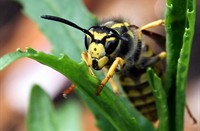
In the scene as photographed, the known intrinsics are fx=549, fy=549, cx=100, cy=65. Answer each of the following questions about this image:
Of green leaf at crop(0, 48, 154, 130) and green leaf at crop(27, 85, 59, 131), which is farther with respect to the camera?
green leaf at crop(27, 85, 59, 131)

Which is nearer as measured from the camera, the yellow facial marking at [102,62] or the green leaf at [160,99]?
the green leaf at [160,99]

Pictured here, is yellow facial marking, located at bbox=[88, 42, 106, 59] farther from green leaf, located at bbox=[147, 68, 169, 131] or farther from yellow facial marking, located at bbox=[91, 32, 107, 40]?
green leaf, located at bbox=[147, 68, 169, 131]

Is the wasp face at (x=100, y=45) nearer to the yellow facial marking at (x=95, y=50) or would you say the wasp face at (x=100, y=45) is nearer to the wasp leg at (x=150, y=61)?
the yellow facial marking at (x=95, y=50)

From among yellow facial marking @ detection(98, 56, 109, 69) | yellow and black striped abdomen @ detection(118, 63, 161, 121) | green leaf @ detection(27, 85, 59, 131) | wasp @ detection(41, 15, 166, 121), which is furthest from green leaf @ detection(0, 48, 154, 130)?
green leaf @ detection(27, 85, 59, 131)

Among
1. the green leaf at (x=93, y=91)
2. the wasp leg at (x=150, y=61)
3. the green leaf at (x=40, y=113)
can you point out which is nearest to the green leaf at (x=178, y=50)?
the green leaf at (x=93, y=91)

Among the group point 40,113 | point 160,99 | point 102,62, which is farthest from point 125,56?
point 40,113

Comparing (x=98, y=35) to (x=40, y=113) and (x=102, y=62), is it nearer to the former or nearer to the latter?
(x=102, y=62)

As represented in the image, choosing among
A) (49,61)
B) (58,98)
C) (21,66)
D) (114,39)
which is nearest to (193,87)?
(58,98)

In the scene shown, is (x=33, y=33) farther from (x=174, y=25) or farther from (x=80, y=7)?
(x=174, y=25)
